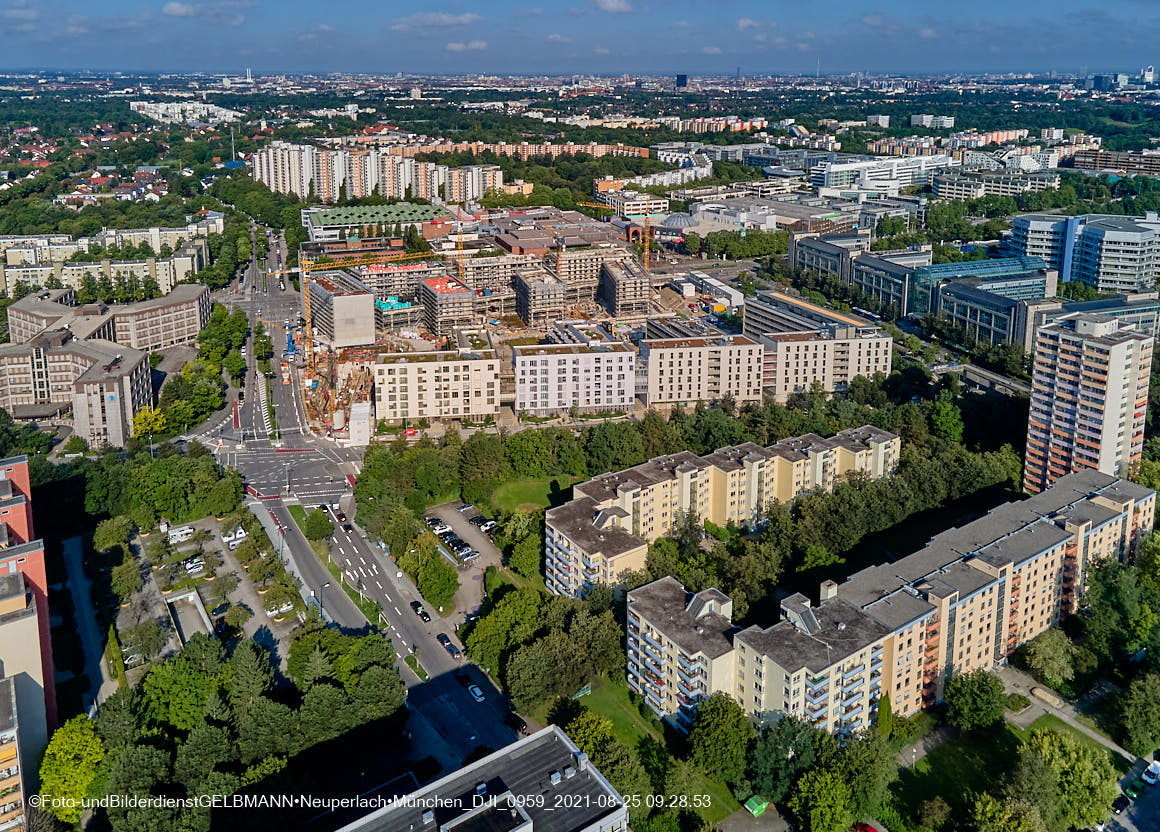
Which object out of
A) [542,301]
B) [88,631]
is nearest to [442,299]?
[542,301]

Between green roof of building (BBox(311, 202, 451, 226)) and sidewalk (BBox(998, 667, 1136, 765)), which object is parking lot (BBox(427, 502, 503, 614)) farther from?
green roof of building (BBox(311, 202, 451, 226))

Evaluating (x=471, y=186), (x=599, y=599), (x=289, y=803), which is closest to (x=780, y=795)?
(x=599, y=599)

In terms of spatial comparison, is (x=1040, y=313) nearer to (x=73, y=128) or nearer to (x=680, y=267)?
(x=680, y=267)

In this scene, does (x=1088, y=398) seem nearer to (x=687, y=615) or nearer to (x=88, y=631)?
(x=687, y=615)

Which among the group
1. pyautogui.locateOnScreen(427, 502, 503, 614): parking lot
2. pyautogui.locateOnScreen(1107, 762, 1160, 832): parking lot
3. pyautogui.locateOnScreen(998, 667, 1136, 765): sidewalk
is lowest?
pyautogui.locateOnScreen(1107, 762, 1160, 832): parking lot

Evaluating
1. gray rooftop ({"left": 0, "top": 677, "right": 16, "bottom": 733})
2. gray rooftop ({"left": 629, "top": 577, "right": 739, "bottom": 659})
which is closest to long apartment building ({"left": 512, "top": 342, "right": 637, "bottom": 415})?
gray rooftop ({"left": 629, "top": 577, "right": 739, "bottom": 659})

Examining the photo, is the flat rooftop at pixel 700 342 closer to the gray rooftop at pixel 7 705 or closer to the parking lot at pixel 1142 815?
the parking lot at pixel 1142 815
